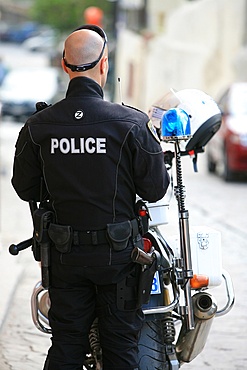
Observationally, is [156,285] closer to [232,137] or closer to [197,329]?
[197,329]

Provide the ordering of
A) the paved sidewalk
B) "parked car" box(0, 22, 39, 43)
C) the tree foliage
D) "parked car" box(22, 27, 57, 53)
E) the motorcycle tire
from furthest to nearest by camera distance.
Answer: "parked car" box(0, 22, 39, 43)
"parked car" box(22, 27, 57, 53)
the tree foliage
the paved sidewalk
the motorcycle tire

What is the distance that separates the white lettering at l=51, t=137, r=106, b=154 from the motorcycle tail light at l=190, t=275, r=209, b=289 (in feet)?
2.86

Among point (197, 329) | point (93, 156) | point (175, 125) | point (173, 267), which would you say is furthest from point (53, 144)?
point (197, 329)

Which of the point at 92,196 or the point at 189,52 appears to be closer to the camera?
the point at 92,196

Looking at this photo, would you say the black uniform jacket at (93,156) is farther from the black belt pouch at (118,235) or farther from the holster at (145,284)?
the holster at (145,284)

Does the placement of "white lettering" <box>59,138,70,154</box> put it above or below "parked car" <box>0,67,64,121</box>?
above

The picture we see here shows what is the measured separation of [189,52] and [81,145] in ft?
87.9

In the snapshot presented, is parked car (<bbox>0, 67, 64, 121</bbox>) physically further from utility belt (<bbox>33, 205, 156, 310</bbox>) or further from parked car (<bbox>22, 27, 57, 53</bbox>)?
parked car (<bbox>22, 27, 57, 53</bbox>)

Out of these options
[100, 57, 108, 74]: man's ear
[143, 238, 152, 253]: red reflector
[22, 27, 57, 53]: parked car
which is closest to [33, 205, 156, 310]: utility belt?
[143, 238, 152, 253]: red reflector

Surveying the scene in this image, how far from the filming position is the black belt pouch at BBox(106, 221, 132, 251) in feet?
14.5

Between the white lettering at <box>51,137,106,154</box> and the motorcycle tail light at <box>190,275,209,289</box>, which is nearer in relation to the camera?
the white lettering at <box>51,137,106,154</box>

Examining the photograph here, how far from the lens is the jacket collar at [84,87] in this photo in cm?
456

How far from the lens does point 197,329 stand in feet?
16.2

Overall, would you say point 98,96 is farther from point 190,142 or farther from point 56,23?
point 56,23
